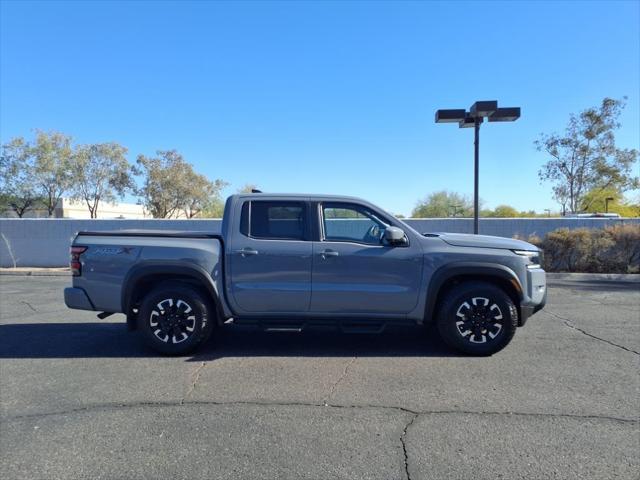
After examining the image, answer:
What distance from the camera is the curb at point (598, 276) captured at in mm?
12500

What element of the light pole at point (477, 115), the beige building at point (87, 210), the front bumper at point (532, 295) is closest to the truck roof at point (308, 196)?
the front bumper at point (532, 295)

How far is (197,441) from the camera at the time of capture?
11.1 ft

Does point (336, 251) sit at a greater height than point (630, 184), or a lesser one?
lesser

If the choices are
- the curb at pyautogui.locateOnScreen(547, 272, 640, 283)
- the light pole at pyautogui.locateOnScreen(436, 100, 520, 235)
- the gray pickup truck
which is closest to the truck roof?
the gray pickup truck

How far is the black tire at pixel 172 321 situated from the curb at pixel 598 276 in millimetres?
10955

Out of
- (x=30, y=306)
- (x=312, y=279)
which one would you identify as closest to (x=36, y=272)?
(x=30, y=306)

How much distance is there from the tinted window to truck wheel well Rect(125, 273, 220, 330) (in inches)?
64.3

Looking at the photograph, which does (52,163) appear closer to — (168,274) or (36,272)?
(36,272)

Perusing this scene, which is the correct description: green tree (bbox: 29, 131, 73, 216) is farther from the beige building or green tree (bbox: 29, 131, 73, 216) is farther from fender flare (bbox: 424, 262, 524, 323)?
fender flare (bbox: 424, 262, 524, 323)

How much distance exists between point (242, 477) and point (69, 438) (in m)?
1.54

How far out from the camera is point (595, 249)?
13.5 meters

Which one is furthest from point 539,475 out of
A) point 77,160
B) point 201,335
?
point 77,160

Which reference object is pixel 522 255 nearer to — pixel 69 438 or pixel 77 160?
pixel 69 438

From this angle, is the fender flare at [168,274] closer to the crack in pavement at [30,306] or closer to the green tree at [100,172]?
the crack in pavement at [30,306]
